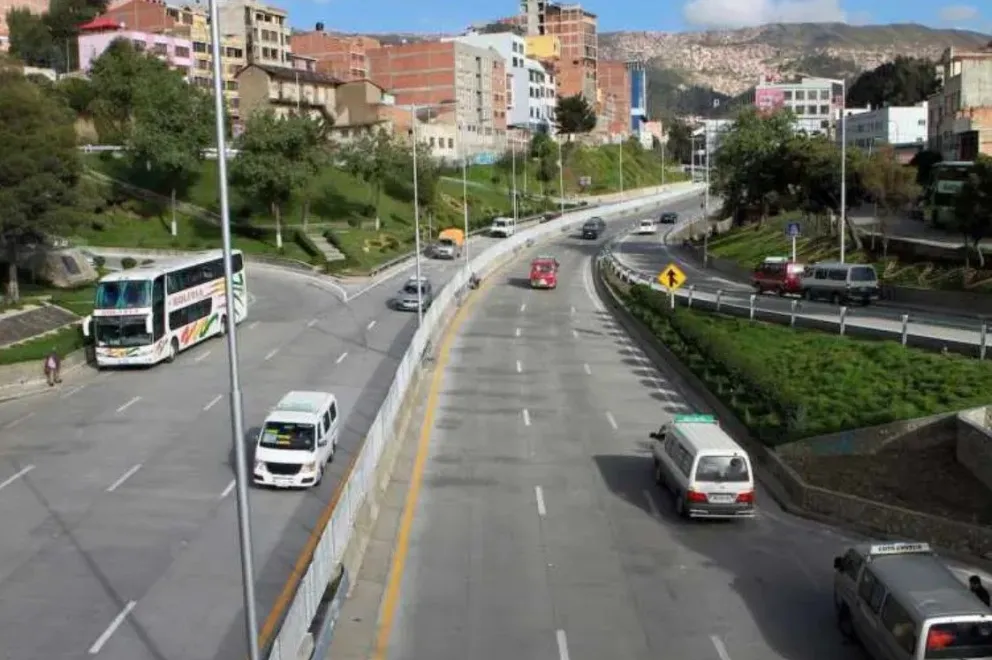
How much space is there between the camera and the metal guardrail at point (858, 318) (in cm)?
3625

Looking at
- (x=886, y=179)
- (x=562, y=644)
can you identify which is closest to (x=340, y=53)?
(x=886, y=179)

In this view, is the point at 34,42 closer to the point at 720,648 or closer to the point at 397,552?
the point at 397,552

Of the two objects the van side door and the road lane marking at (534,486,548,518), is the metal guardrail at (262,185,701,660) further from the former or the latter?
the van side door

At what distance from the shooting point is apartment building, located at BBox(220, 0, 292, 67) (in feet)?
454

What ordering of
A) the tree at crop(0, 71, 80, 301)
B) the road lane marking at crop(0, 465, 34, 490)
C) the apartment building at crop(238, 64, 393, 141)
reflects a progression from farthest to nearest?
the apartment building at crop(238, 64, 393, 141)
the tree at crop(0, 71, 80, 301)
the road lane marking at crop(0, 465, 34, 490)

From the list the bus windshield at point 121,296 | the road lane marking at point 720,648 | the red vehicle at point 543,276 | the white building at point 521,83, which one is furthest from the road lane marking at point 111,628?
the white building at point 521,83

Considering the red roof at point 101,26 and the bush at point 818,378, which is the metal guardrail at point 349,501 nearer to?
the bush at point 818,378

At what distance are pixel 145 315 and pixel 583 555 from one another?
24.0 m

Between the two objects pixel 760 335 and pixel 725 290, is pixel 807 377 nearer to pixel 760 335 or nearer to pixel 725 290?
pixel 760 335

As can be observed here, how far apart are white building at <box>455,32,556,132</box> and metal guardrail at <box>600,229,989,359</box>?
107m

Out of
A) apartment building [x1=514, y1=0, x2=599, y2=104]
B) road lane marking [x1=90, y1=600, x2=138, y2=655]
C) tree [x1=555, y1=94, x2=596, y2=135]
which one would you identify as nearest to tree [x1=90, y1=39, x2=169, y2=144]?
tree [x1=555, y1=94, x2=596, y2=135]

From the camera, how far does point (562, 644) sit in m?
17.1

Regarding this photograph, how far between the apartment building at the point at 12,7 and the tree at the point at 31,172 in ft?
296

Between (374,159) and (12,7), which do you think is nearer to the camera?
(374,159)
